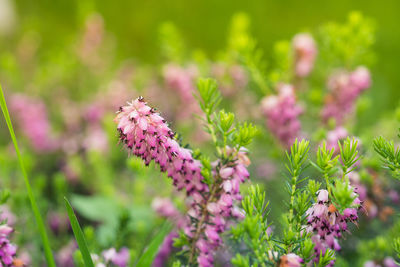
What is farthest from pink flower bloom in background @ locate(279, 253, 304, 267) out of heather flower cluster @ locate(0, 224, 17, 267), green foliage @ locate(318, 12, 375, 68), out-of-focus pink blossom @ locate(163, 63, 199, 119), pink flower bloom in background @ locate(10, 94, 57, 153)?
pink flower bloom in background @ locate(10, 94, 57, 153)

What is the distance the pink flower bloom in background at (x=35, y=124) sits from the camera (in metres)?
1.90

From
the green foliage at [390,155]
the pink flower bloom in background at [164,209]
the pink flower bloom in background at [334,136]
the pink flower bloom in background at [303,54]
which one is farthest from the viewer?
the pink flower bloom in background at [303,54]

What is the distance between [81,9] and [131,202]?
3.80 feet

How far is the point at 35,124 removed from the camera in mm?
1915

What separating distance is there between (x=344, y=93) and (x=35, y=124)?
1312 mm

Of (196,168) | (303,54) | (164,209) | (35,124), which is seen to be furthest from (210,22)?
(196,168)

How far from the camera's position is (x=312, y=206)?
1.97ft

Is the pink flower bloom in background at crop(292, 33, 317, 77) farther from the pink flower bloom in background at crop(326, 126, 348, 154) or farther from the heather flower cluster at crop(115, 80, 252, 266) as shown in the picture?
the heather flower cluster at crop(115, 80, 252, 266)

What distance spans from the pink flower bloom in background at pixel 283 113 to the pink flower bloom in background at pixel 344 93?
116 mm

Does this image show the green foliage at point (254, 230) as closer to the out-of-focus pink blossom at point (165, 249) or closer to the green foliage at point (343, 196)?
the green foliage at point (343, 196)

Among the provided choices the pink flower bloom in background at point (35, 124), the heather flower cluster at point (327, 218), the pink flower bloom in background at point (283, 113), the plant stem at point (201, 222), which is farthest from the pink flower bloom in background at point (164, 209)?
the pink flower bloom in background at point (35, 124)

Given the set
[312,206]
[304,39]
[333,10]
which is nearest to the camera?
[312,206]

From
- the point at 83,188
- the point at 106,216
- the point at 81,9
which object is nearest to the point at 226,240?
the point at 106,216

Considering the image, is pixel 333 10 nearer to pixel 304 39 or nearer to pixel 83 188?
pixel 304 39
